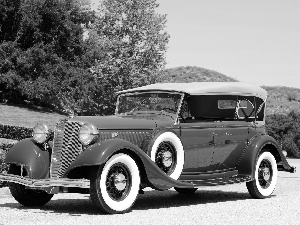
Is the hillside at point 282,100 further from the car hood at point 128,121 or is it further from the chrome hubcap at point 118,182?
the chrome hubcap at point 118,182

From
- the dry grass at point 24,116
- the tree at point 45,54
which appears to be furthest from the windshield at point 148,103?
the tree at point 45,54

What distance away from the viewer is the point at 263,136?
10938 millimetres

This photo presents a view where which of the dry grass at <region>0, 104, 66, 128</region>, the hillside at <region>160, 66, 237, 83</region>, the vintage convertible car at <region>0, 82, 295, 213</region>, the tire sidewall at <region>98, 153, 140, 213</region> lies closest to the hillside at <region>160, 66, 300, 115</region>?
the hillside at <region>160, 66, 237, 83</region>

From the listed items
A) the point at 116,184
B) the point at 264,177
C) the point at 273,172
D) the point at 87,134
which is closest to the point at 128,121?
the point at 87,134

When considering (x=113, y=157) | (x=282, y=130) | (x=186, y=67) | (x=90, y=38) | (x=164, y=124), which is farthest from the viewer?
(x=186, y=67)

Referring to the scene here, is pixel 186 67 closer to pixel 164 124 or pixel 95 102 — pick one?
pixel 95 102

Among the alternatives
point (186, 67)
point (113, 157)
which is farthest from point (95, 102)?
point (186, 67)

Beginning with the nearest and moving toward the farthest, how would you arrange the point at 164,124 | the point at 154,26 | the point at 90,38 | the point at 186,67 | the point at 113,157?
the point at 113,157, the point at 164,124, the point at 154,26, the point at 90,38, the point at 186,67

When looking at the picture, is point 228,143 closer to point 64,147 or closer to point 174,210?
point 174,210

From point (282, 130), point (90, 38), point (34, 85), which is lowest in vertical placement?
point (282, 130)

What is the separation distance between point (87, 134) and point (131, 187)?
3.17 ft

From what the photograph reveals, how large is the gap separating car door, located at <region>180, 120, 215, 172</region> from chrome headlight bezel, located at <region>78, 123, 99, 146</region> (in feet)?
5.73

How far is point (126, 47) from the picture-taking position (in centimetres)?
3650

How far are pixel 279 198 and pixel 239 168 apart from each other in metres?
0.91
